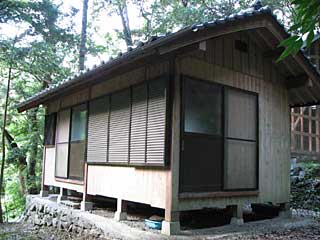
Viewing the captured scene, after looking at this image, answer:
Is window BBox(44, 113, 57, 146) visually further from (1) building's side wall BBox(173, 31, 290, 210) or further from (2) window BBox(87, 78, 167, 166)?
(1) building's side wall BBox(173, 31, 290, 210)

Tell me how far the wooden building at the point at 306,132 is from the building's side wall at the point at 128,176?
8376 millimetres

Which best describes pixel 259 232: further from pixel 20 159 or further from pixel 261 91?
pixel 20 159

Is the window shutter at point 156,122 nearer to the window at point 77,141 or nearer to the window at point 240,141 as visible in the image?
the window at point 240,141

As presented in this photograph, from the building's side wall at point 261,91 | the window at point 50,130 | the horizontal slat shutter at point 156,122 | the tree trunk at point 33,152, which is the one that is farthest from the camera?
the tree trunk at point 33,152

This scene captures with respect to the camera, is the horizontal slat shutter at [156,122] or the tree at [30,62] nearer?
the horizontal slat shutter at [156,122]

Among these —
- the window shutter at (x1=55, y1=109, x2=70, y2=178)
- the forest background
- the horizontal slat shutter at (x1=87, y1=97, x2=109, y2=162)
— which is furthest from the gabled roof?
the window shutter at (x1=55, y1=109, x2=70, y2=178)

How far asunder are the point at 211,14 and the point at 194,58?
8.92 metres

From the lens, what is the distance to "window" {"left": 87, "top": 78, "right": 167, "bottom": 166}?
5188 millimetres

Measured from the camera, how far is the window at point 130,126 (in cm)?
519

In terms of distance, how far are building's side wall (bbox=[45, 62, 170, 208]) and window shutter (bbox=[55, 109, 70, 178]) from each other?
0.58 meters

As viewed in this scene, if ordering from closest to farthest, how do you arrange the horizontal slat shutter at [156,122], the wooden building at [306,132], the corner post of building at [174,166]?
1. the corner post of building at [174,166]
2. the horizontal slat shutter at [156,122]
3. the wooden building at [306,132]

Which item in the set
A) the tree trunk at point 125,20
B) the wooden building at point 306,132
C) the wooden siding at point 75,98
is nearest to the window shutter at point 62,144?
the wooden siding at point 75,98

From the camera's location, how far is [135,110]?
5.78m

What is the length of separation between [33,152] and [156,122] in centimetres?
977
